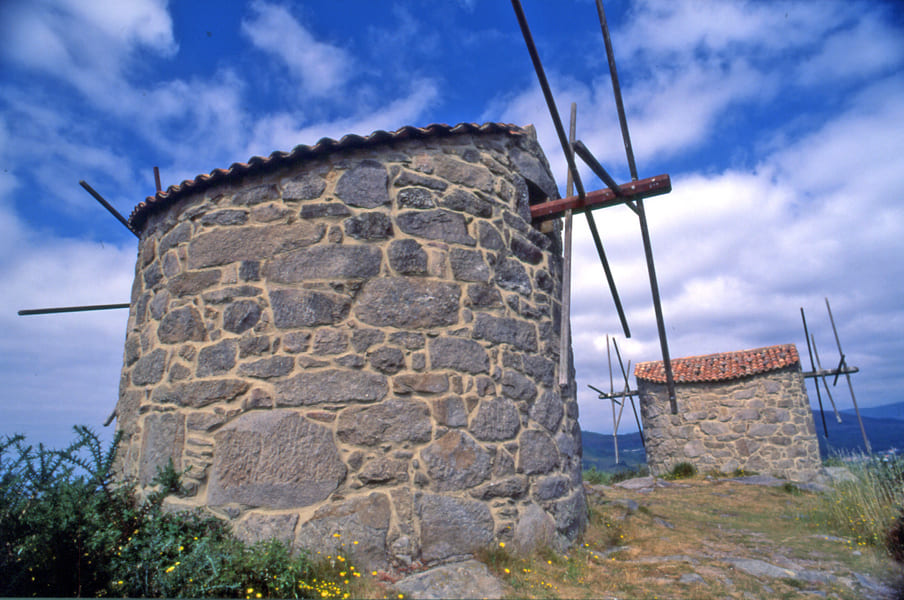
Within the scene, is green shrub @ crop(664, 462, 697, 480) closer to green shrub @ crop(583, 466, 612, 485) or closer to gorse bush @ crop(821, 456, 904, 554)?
green shrub @ crop(583, 466, 612, 485)

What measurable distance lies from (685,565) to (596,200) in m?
3.60

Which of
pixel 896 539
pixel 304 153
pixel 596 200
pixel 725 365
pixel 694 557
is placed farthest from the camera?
pixel 725 365

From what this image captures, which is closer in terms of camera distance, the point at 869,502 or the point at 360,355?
the point at 360,355

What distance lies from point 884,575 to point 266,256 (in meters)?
5.92

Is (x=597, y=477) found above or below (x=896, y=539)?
below

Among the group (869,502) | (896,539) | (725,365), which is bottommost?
(896,539)

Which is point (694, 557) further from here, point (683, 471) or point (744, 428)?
point (744, 428)

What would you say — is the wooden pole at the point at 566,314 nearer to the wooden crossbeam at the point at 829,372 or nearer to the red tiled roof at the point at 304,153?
the red tiled roof at the point at 304,153

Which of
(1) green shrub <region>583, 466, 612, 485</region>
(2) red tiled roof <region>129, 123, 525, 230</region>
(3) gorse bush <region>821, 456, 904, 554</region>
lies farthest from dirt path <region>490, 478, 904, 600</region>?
(1) green shrub <region>583, 466, 612, 485</region>

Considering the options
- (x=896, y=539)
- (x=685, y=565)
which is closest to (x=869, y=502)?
(x=896, y=539)

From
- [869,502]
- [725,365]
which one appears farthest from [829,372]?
[869,502]

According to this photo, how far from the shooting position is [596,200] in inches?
223

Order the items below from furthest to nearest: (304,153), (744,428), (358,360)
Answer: (744,428)
(304,153)
(358,360)

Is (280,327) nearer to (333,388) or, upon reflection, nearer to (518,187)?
(333,388)
